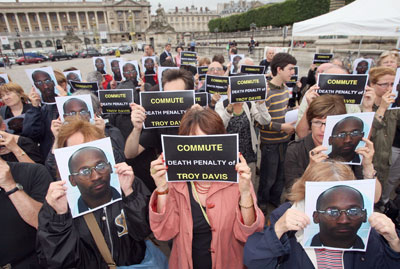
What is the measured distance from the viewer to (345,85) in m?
2.93

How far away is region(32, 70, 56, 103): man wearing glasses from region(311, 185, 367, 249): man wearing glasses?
390 cm

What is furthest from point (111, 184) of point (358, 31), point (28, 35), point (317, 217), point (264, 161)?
point (28, 35)

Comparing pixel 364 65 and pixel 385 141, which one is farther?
pixel 364 65

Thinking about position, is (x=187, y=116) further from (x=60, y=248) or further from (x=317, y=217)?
(x=60, y=248)

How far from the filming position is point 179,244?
183 centimetres


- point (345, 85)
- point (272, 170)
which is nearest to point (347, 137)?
point (345, 85)

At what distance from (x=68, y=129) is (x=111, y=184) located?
585mm

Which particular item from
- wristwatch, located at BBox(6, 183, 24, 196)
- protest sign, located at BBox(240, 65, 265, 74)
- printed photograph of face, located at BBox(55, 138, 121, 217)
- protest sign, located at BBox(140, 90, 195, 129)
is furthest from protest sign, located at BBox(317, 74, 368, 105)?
wristwatch, located at BBox(6, 183, 24, 196)

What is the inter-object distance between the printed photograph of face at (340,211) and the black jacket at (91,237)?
3.84 feet

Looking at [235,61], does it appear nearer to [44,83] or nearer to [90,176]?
[44,83]

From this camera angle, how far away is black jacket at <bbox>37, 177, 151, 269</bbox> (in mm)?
1566

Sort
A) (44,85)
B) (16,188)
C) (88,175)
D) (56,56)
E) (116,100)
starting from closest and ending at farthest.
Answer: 1. (88,175)
2. (16,188)
3. (116,100)
4. (44,85)
5. (56,56)

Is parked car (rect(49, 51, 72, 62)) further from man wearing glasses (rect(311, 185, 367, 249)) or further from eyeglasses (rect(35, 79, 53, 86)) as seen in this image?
man wearing glasses (rect(311, 185, 367, 249))

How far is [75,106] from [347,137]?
2.71 metres
